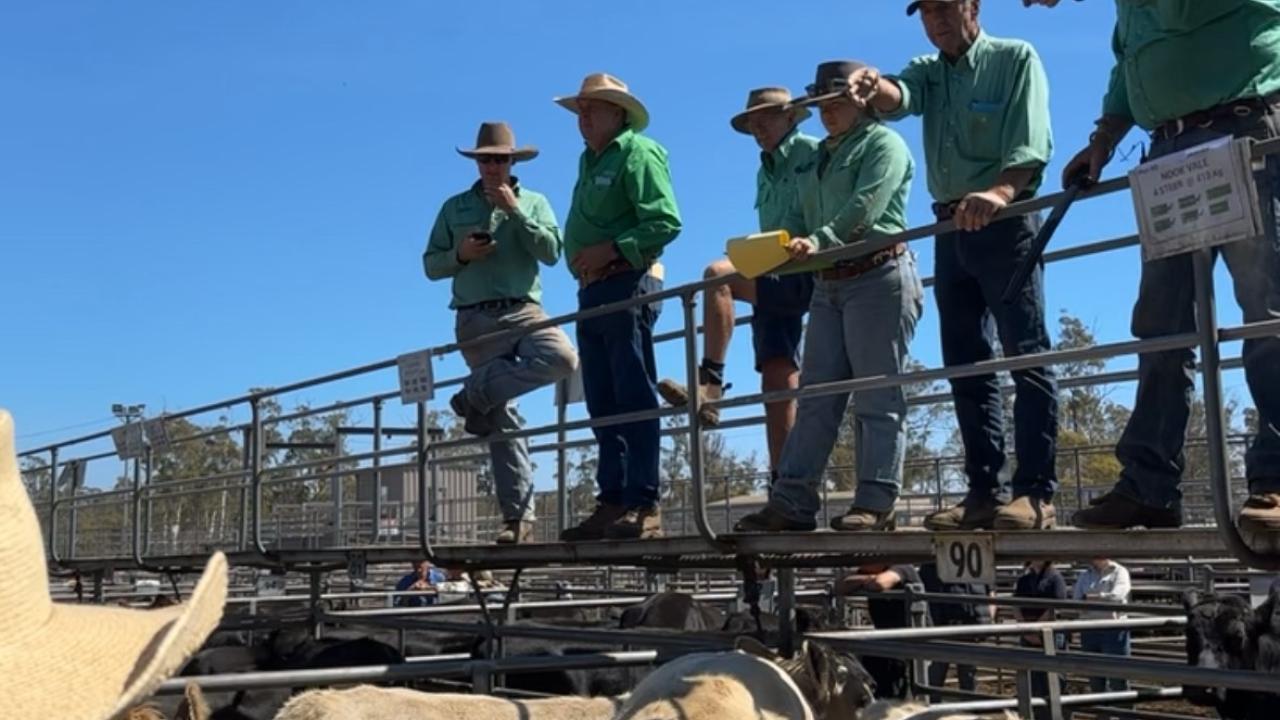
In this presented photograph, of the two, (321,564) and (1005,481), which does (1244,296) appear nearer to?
(1005,481)

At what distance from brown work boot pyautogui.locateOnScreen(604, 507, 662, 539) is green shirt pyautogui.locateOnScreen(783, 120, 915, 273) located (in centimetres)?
150

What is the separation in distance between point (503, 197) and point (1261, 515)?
4.73 metres

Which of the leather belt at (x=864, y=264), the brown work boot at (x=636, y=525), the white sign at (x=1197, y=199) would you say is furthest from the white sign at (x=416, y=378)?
the white sign at (x=1197, y=199)

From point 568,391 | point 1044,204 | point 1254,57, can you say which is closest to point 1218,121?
point 1254,57

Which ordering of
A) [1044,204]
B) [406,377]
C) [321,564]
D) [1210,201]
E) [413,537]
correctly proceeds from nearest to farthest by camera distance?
[1210,201]
[1044,204]
[406,377]
[321,564]
[413,537]

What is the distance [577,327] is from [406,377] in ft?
4.02

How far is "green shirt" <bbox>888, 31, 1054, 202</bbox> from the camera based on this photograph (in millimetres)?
A: 5496

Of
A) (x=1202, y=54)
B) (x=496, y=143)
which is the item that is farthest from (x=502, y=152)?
(x=1202, y=54)

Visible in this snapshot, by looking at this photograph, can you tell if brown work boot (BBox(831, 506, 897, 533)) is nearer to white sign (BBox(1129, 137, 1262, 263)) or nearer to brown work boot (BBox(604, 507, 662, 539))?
brown work boot (BBox(604, 507, 662, 539))

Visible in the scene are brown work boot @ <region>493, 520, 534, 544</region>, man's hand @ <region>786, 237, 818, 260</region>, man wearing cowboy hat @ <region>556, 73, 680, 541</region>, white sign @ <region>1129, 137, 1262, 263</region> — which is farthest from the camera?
brown work boot @ <region>493, 520, 534, 544</region>

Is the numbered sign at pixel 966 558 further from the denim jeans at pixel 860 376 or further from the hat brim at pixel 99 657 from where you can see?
the hat brim at pixel 99 657

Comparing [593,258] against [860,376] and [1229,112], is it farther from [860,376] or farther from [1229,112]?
[1229,112]

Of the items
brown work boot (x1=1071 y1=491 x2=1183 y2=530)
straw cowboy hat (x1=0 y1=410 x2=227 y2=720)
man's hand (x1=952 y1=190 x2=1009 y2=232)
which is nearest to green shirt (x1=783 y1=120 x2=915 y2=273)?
man's hand (x1=952 y1=190 x2=1009 y2=232)

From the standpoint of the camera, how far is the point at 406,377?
7.96 meters
